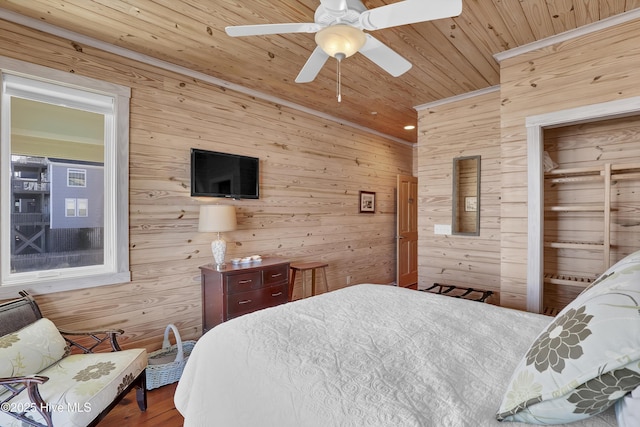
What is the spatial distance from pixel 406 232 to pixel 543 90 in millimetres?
3237

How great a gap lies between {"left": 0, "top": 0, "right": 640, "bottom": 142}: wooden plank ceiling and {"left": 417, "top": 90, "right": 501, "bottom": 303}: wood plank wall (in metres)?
0.39

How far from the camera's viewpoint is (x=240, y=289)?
2.82m

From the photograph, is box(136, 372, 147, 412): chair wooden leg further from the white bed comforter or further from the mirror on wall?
the mirror on wall

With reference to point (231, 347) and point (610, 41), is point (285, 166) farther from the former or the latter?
point (610, 41)

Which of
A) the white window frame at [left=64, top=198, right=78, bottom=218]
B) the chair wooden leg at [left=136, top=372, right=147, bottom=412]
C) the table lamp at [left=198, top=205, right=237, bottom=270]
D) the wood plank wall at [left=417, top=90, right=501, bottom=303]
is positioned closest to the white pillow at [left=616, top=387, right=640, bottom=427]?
the chair wooden leg at [left=136, top=372, right=147, bottom=412]

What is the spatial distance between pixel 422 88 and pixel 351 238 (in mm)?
2289

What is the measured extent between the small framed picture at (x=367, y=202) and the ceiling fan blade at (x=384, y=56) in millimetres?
2903

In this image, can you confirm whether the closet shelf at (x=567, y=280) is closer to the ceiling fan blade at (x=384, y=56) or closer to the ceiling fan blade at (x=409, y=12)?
the ceiling fan blade at (x=384, y=56)

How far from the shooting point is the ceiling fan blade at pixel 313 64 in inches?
75.6

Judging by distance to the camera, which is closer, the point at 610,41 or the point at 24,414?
the point at 24,414

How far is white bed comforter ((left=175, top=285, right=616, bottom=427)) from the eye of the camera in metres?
0.90

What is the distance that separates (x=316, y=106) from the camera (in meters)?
4.04

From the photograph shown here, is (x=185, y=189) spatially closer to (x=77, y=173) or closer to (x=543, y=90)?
(x=77, y=173)

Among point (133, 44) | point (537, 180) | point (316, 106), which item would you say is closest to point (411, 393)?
point (537, 180)
